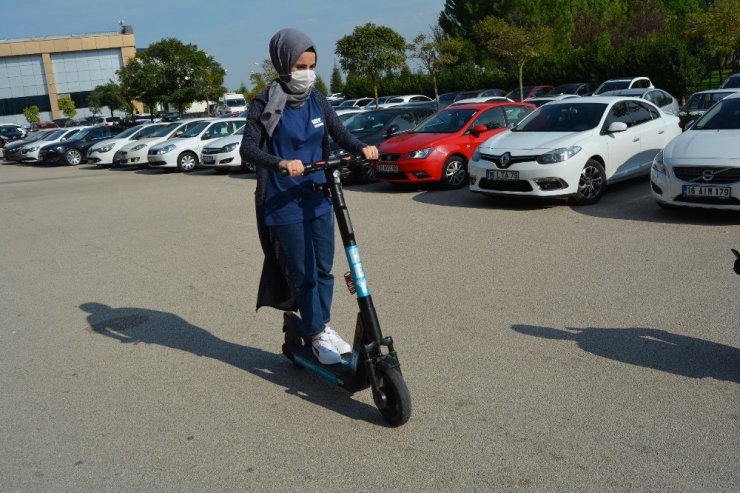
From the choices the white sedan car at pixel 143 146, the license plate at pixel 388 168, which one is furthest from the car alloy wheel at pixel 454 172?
the white sedan car at pixel 143 146

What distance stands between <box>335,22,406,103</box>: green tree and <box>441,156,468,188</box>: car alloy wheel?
21723 millimetres

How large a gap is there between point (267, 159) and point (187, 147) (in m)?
17.6

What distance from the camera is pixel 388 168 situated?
12.4 metres

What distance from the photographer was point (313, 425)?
3.88 meters

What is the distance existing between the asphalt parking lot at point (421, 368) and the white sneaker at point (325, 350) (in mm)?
247

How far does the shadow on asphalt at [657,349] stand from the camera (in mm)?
4293

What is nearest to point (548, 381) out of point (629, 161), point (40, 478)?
point (40, 478)

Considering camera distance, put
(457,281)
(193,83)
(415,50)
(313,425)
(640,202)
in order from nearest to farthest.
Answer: (313,425) → (457,281) → (640,202) → (415,50) → (193,83)

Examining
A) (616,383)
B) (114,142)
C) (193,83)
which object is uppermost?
(193,83)

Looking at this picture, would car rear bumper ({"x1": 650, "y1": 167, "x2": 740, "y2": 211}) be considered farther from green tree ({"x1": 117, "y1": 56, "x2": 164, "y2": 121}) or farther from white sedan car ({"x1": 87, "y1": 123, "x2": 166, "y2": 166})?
green tree ({"x1": 117, "y1": 56, "x2": 164, "y2": 121})

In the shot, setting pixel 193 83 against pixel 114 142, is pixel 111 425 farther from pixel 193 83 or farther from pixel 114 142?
pixel 193 83

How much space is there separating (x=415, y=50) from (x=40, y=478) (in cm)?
3487

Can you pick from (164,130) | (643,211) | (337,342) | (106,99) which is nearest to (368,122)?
(643,211)

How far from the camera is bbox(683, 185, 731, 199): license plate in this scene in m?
7.91
